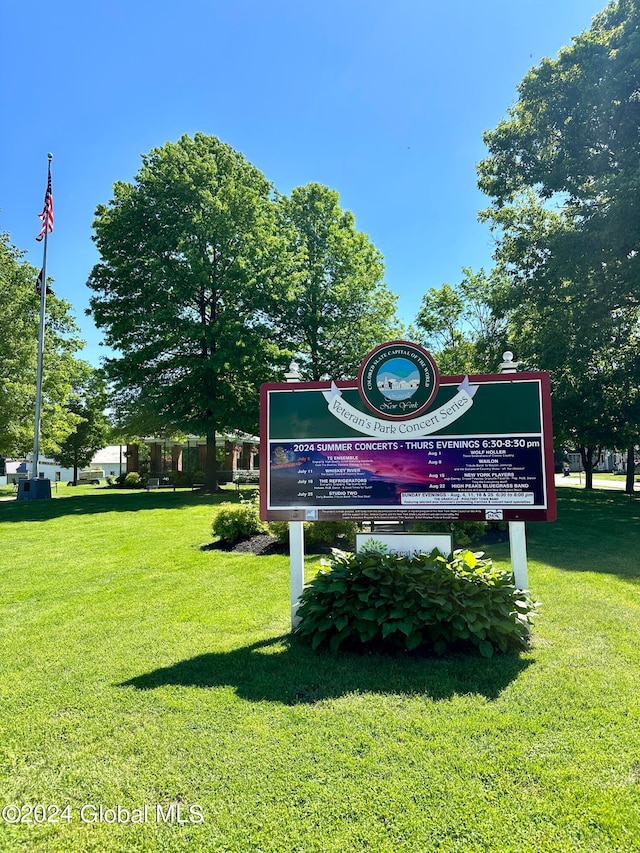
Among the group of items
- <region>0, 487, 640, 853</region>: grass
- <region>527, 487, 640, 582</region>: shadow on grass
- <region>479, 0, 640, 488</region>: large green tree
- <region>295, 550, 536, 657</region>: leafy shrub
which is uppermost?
<region>479, 0, 640, 488</region>: large green tree

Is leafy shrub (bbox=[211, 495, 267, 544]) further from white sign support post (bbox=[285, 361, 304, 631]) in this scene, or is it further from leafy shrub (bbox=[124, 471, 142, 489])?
leafy shrub (bbox=[124, 471, 142, 489])

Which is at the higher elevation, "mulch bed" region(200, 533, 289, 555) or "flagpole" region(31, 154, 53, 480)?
"flagpole" region(31, 154, 53, 480)

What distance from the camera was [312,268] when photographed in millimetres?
26188

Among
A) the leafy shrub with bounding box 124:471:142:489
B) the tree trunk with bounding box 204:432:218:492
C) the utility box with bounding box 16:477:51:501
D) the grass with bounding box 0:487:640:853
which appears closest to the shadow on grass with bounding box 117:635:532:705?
the grass with bounding box 0:487:640:853

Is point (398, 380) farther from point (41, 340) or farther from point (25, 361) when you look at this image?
point (25, 361)

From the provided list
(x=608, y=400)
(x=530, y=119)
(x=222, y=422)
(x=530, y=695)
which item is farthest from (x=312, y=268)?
(x=530, y=695)

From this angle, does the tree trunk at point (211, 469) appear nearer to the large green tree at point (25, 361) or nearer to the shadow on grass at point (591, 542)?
the large green tree at point (25, 361)

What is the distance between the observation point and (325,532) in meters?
9.73

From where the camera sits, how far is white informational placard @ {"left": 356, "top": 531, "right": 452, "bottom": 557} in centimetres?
532

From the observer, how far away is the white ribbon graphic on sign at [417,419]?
5.28 metres

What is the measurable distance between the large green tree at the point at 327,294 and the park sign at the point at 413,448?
1952 cm

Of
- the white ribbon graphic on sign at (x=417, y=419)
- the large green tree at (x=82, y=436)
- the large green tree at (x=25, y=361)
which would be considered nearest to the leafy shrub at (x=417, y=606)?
the white ribbon graphic on sign at (x=417, y=419)

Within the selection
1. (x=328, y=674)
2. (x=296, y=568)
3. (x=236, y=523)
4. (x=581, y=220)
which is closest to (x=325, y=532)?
(x=236, y=523)

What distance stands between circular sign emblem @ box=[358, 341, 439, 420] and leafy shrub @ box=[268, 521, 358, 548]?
471 cm
